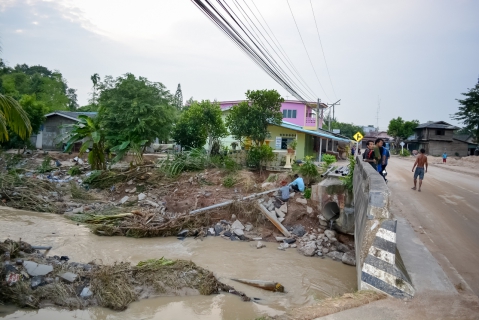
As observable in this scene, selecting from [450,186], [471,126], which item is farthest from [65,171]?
[471,126]

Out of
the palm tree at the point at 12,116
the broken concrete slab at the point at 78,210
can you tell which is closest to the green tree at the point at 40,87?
the broken concrete slab at the point at 78,210

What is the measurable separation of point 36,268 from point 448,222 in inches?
374

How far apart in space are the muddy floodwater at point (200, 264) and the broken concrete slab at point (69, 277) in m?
0.63

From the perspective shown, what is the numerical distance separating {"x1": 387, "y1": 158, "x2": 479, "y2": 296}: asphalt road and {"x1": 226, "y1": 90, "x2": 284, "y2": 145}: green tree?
8311 millimetres

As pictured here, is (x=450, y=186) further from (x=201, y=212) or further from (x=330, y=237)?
(x=201, y=212)

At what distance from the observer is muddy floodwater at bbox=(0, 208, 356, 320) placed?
6707 millimetres

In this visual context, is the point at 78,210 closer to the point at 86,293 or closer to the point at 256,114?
the point at 86,293

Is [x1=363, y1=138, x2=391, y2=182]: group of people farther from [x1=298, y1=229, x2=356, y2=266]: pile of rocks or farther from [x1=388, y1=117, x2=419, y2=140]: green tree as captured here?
[x1=388, y1=117, x2=419, y2=140]: green tree

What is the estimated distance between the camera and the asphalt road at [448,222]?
6.01 m

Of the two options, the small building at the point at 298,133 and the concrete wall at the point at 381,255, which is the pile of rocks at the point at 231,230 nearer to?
the concrete wall at the point at 381,255

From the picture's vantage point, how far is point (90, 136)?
21.0m

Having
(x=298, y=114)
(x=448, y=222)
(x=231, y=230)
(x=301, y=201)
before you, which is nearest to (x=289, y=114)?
(x=298, y=114)

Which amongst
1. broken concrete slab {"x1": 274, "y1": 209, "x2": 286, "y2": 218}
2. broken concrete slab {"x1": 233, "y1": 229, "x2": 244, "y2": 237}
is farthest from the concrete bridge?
broken concrete slab {"x1": 274, "y1": 209, "x2": 286, "y2": 218}

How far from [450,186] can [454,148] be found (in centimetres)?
4623
